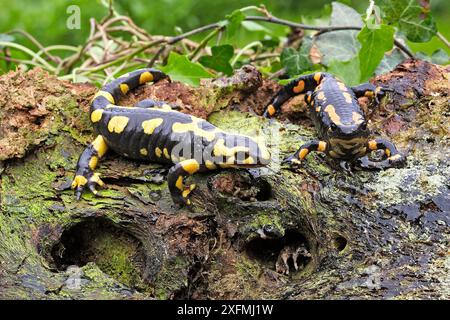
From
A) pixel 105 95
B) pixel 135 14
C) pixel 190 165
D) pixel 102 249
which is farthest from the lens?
pixel 135 14

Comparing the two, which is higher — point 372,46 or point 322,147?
point 372,46

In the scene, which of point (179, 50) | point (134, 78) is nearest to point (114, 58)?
point (179, 50)

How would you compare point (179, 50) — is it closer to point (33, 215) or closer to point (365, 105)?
point (365, 105)

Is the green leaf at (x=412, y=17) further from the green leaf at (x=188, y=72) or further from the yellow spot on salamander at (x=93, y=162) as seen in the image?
the yellow spot on salamander at (x=93, y=162)

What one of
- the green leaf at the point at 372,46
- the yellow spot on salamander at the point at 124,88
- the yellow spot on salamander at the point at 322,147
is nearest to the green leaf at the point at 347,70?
the green leaf at the point at 372,46

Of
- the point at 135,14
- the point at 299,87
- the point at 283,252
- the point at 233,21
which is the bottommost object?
the point at 135,14

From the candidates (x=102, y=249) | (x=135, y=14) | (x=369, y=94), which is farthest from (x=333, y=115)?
(x=135, y=14)

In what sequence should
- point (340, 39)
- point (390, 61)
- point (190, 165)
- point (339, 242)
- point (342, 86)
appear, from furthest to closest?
point (340, 39), point (390, 61), point (342, 86), point (190, 165), point (339, 242)

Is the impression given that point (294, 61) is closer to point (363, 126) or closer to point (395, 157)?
point (363, 126)
